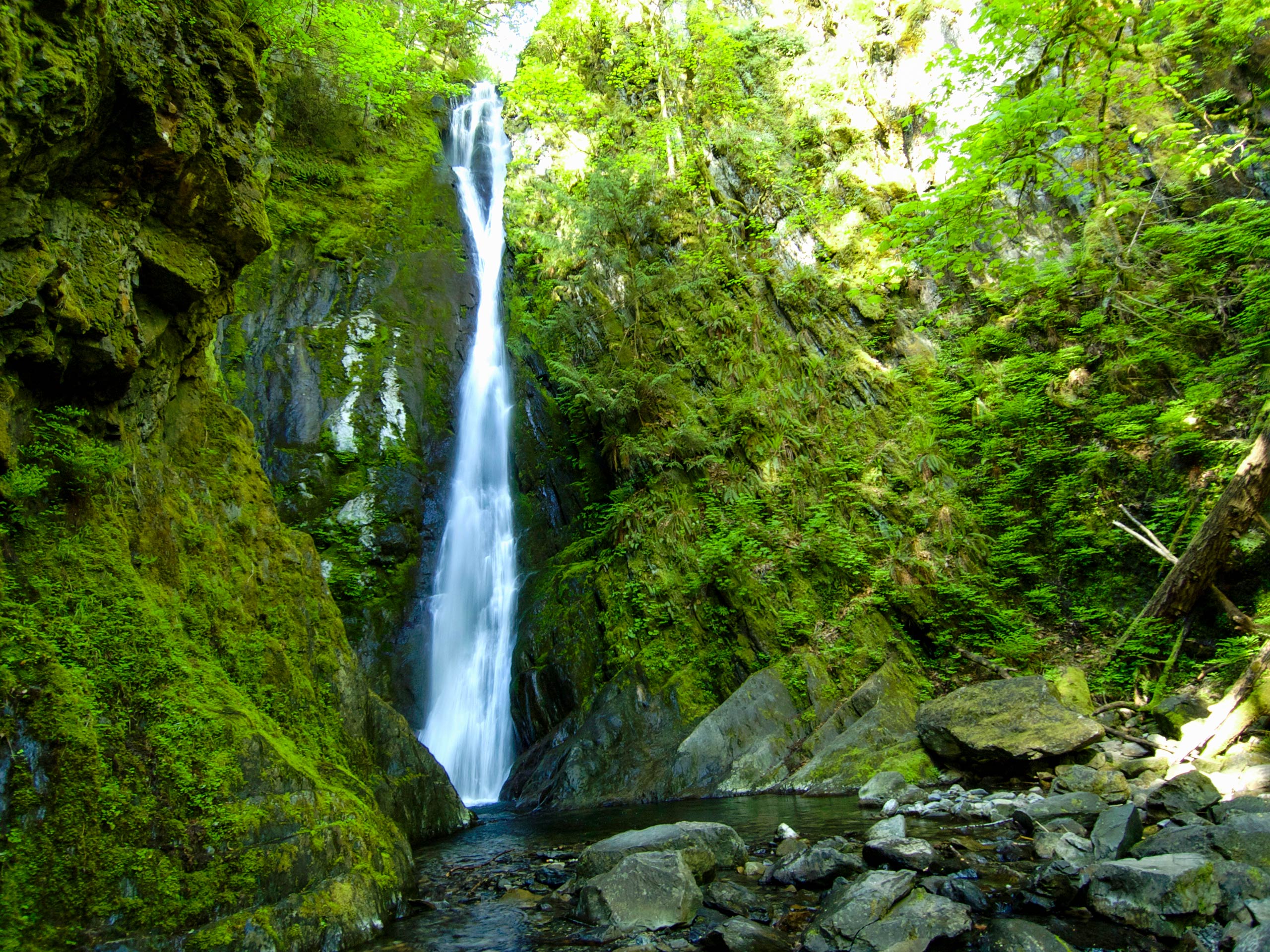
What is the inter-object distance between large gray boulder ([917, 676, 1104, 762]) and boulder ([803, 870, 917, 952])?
3.38m

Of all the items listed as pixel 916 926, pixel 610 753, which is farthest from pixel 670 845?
pixel 610 753

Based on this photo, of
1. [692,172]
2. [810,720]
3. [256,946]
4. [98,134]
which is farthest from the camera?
[692,172]

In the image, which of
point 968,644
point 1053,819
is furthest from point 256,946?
point 968,644

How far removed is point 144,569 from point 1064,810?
6.98 metres

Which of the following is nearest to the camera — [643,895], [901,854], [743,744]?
[643,895]

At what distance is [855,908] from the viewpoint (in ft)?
11.8

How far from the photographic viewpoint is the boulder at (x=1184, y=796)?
190 inches

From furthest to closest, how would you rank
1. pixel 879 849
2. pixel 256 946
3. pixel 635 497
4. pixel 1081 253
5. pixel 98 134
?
pixel 635 497, pixel 1081 253, pixel 879 849, pixel 98 134, pixel 256 946

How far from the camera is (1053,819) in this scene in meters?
5.05

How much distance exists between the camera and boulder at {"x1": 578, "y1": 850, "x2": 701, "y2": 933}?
13.3 ft

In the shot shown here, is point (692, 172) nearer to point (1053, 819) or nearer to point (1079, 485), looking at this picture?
point (1079, 485)

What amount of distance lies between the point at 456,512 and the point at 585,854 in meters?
9.96

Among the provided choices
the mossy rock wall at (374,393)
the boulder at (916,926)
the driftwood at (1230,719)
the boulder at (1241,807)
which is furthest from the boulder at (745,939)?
the mossy rock wall at (374,393)

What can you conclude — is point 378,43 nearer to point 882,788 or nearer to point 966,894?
point 882,788
